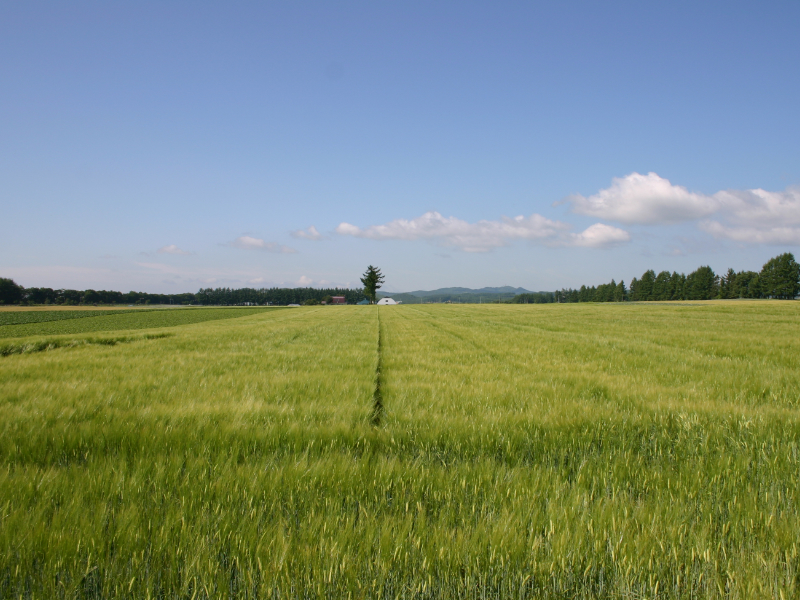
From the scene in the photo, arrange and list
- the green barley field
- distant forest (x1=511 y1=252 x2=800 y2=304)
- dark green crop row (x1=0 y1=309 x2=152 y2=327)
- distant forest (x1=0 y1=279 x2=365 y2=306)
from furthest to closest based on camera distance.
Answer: distant forest (x1=0 y1=279 x2=365 y2=306) → distant forest (x1=511 y1=252 x2=800 y2=304) → dark green crop row (x1=0 y1=309 x2=152 y2=327) → the green barley field

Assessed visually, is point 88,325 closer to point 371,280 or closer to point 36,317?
point 36,317

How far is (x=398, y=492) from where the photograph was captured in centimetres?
246

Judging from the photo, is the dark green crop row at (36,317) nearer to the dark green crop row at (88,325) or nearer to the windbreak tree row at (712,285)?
the dark green crop row at (88,325)

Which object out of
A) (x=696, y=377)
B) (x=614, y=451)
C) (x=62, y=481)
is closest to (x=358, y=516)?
(x=62, y=481)

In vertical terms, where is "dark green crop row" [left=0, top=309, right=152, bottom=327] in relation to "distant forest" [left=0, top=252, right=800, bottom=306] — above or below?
below

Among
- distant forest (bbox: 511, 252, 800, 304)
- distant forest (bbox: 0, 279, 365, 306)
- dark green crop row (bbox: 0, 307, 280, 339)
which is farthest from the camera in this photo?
distant forest (bbox: 0, 279, 365, 306)

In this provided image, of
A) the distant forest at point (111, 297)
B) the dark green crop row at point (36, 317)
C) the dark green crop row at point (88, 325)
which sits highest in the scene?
the distant forest at point (111, 297)

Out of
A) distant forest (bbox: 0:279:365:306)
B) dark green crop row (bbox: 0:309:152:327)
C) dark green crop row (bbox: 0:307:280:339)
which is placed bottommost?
dark green crop row (bbox: 0:307:280:339)

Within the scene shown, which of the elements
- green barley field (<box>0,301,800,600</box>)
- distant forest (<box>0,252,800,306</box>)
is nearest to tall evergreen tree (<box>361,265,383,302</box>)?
distant forest (<box>0,252,800,306</box>)

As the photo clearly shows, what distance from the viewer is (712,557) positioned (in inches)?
69.8

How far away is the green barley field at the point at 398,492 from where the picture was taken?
1.65m

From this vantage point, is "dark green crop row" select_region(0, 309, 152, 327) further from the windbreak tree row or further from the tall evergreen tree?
the windbreak tree row

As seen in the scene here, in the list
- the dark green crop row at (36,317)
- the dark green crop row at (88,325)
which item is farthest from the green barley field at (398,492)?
the dark green crop row at (36,317)

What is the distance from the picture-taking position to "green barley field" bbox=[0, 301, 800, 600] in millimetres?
1646
